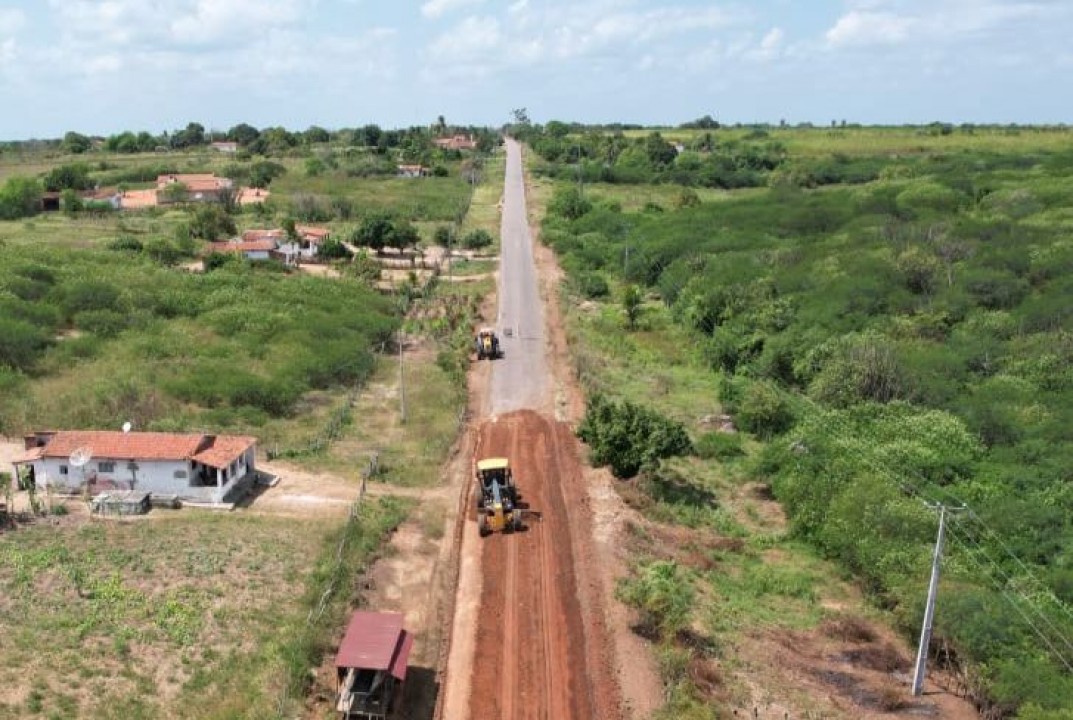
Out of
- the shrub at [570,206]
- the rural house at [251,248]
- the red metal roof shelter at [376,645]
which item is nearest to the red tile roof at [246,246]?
the rural house at [251,248]

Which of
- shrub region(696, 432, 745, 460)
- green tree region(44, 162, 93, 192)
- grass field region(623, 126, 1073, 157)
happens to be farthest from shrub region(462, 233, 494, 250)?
grass field region(623, 126, 1073, 157)

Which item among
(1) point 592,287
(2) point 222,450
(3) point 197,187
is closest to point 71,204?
(3) point 197,187

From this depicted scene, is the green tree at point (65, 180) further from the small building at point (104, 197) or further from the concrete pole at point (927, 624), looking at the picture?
the concrete pole at point (927, 624)

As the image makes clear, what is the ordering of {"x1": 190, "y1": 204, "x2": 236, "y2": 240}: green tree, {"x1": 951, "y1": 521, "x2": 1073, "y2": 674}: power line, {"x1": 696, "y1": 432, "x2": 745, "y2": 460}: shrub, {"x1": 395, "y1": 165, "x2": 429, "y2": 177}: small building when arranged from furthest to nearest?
{"x1": 395, "y1": 165, "x2": 429, "y2": 177}: small building < {"x1": 190, "y1": 204, "x2": 236, "y2": 240}: green tree < {"x1": 696, "y1": 432, "x2": 745, "y2": 460}: shrub < {"x1": 951, "y1": 521, "x2": 1073, "y2": 674}: power line

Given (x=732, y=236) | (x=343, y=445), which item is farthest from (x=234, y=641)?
(x=732, y=236)

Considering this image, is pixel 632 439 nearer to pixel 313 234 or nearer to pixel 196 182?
pixel 313 234

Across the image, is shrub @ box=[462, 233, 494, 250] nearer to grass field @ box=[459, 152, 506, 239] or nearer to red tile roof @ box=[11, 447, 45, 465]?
grass field @ box=[459, 152, 506, 239]

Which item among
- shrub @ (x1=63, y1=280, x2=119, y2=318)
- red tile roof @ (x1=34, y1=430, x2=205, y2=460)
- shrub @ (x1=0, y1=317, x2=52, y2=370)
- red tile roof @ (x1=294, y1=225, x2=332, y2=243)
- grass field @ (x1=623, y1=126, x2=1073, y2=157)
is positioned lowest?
red tile roof @ (x1=34, y1=430, x2=205, y2=460)
